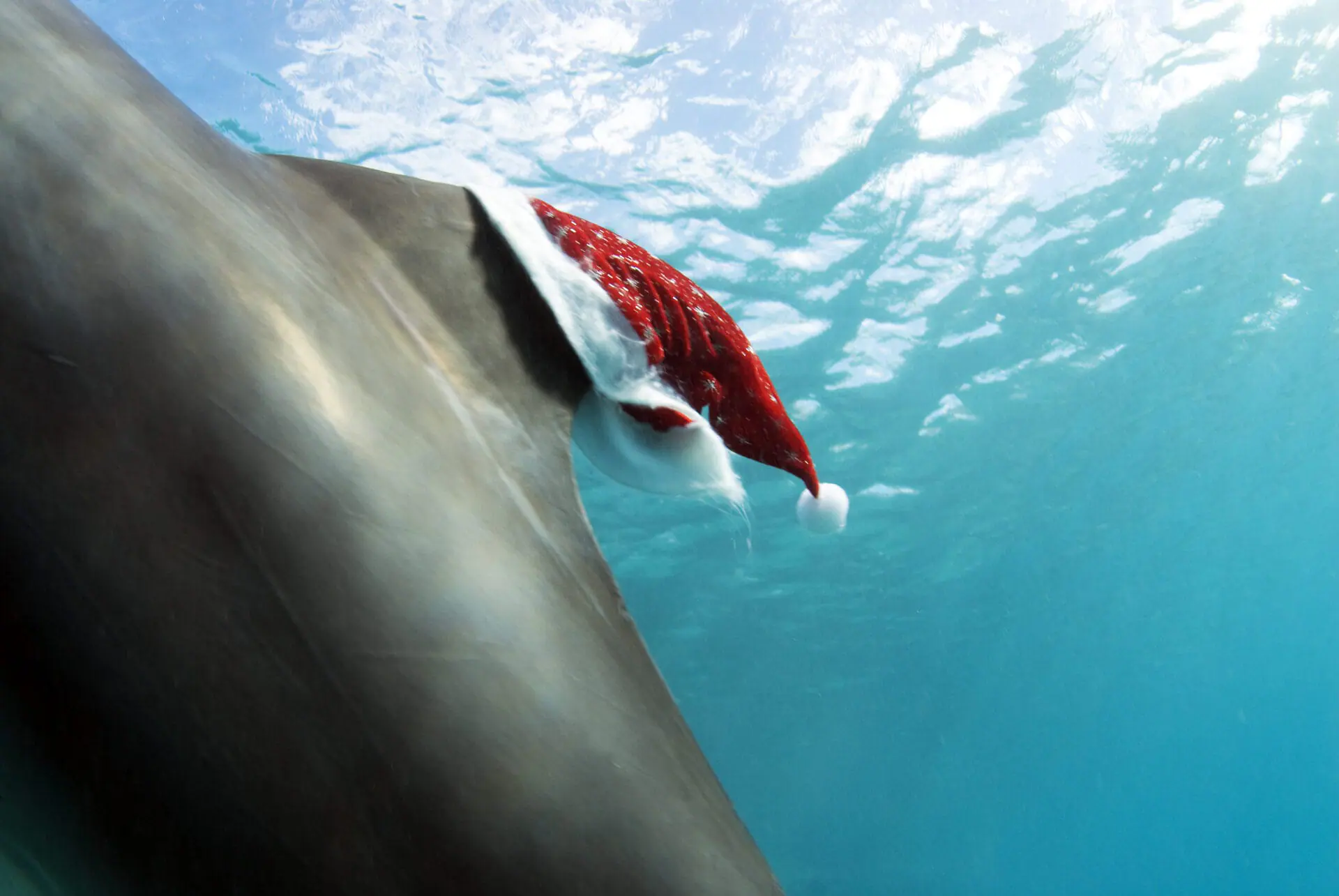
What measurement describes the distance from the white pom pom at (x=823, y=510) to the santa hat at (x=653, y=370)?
220 mm

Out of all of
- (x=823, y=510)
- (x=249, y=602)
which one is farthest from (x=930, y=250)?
(x=249, y=602)

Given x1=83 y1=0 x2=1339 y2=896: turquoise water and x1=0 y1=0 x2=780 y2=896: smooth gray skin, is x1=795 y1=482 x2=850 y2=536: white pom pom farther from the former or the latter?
x1=83 y1=0 x2=1339 y2=896: turquoise water

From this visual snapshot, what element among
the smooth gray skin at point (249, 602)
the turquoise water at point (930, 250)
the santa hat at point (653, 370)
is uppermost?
the turquoise water at point (930, 250)

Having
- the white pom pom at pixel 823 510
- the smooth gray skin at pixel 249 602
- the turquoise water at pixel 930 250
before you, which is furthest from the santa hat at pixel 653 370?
the turquoise water at pixel 930 250

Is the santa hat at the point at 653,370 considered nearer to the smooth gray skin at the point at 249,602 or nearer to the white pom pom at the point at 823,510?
the white pom pom at the point at 823,510

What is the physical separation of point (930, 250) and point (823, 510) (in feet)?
45.6

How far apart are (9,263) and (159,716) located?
0.41m

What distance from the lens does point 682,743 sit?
3.00 feet

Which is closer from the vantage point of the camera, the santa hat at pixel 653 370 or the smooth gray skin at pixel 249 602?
the smooth gray skin at pixel 249 602

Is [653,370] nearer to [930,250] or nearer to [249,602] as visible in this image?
[249,602]

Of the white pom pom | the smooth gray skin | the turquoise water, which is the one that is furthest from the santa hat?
the turquoise water

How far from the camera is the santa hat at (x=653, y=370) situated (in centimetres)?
129

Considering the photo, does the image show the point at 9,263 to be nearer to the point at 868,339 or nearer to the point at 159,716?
the point at 159,716

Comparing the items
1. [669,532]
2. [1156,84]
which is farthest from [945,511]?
[1156,84]
